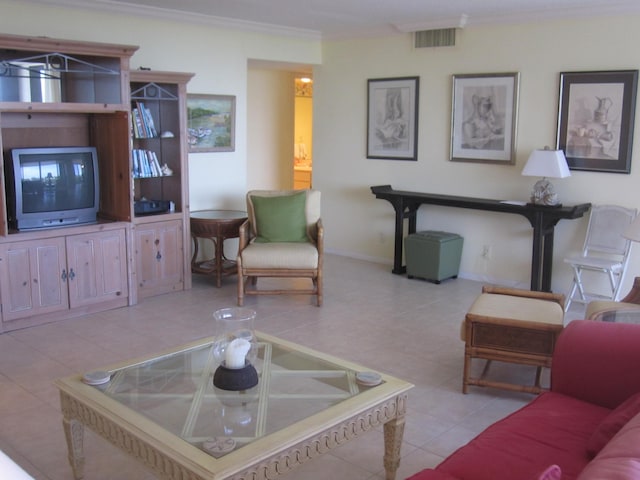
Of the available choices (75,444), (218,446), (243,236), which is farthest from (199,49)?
(218,446)

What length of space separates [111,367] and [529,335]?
2.16 m

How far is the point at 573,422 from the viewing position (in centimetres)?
246

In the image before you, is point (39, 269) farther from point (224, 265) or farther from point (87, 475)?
point (87, 475)

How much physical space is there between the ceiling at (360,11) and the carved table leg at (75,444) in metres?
3.67

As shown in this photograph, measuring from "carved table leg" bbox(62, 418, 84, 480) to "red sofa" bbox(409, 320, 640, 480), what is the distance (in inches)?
58.2

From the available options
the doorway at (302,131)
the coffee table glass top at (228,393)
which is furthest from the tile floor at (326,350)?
the doorway at (302,131)

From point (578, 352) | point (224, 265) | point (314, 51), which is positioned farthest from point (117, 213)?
point (578, 352)

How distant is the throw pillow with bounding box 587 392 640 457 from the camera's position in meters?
2.13

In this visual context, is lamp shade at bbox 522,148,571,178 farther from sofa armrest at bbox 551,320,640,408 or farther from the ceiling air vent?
sofa armrest at bbox 551,320,640,408

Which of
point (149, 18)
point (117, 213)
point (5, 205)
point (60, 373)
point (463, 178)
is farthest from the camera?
point (463, 178)

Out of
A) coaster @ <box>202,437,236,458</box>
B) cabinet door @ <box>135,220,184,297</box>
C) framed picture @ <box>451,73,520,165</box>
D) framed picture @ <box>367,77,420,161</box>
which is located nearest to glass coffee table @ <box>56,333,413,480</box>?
coaster @ <box>202,437,236,458</box>

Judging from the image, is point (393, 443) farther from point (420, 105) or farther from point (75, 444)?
point (420, 105)

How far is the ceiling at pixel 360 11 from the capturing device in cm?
531

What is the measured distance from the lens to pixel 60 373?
156 inches
